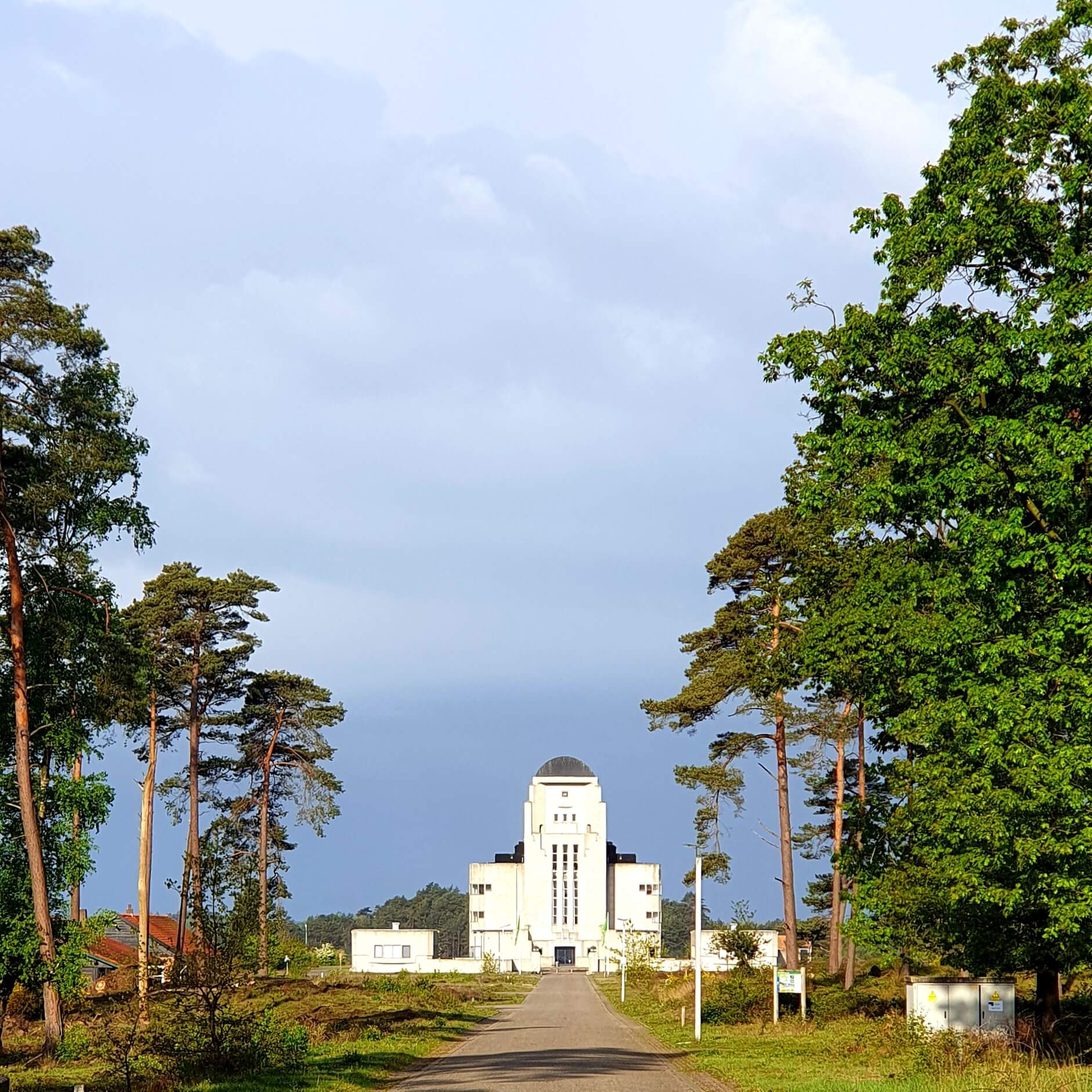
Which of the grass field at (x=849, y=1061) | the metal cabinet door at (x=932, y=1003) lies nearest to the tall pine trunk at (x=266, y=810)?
the grass field at (x=849, y=1061)

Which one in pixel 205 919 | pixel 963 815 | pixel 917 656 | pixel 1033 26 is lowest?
pixel 205 919

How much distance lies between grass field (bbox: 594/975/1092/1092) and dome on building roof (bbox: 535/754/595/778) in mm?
101698

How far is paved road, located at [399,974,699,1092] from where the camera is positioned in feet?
63.1

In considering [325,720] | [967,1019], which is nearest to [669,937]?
[325,720]

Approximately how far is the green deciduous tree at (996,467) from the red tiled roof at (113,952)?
49835mm

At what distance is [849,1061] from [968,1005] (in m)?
2.54

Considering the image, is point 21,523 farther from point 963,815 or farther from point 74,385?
point 963,815

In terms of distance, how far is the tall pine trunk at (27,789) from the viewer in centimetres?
2577

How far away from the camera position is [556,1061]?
2411 centimetres

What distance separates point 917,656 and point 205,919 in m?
12.6

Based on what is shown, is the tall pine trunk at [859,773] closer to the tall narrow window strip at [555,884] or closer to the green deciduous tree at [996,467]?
the green deciduous tree at [996,467]

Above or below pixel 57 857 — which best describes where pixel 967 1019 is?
below

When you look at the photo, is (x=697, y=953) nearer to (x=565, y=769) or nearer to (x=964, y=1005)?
(x=964, y=1005)

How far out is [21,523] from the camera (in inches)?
1045
